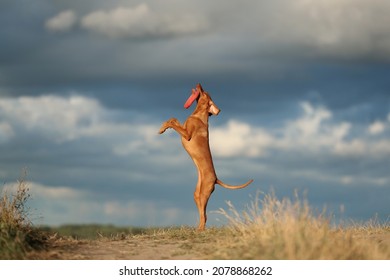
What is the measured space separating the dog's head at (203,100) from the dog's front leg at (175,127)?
553 millimetres

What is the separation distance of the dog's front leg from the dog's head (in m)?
0.55

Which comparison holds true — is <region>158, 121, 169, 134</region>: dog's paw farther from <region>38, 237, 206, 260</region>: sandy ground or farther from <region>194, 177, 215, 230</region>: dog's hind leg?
<region>38, 237, 206, 260</region>: sandy ground

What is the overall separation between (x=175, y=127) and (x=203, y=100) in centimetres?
84

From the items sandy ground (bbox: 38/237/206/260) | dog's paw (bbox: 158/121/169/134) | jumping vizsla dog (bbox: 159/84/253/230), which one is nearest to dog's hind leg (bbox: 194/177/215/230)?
jumping vizsla dog (bbox: 159/84/253/230)

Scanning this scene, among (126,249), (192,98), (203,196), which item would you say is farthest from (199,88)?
(126,249)

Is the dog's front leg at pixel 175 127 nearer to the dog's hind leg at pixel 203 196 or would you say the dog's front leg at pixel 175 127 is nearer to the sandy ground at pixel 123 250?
the dog's hind leg at pixel 203 196

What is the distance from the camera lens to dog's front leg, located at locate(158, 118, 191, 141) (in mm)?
11938

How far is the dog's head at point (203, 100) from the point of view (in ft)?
40.2

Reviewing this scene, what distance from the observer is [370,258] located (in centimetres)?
883

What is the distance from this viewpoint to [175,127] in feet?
39.4

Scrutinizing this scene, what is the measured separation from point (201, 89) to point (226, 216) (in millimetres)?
3018
